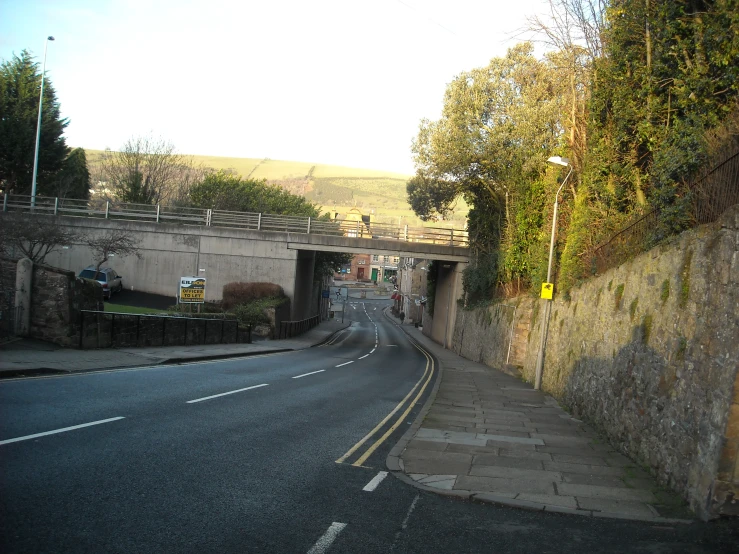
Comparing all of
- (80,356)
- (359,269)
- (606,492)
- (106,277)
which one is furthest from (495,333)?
(359,269)

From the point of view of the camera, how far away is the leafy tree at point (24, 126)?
45.4 metres

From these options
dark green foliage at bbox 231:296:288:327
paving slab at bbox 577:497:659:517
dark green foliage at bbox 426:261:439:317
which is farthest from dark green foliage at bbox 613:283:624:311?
dark green foliage at bbox 426:261:439:317

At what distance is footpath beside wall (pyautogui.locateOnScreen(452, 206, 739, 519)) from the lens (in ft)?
20.9

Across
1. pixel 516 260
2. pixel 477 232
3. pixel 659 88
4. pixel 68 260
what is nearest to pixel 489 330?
pixel 516 260

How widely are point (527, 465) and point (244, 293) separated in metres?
30.8

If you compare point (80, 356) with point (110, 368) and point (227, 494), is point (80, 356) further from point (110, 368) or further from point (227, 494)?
point (227, 494)

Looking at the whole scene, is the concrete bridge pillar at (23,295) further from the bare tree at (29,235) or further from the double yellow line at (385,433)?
the bare tree at (29,235)

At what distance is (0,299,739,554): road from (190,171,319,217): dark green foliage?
5090 centimetres

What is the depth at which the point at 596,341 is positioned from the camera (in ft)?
42.2

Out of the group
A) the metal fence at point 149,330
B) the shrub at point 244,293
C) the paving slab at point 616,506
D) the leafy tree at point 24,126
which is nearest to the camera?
the paving slab at point 616,506

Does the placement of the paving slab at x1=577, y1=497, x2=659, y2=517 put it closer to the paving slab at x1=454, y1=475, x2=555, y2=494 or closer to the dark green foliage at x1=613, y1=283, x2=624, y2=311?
the paving slab at x1=454, y1=475, x2=555, y2=494

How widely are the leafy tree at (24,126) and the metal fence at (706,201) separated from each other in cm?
4604

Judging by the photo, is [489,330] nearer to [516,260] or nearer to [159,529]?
[516,260]

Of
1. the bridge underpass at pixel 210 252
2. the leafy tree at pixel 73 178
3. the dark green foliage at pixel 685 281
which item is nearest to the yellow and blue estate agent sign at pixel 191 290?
the bridge underpass at pixel 210 252
